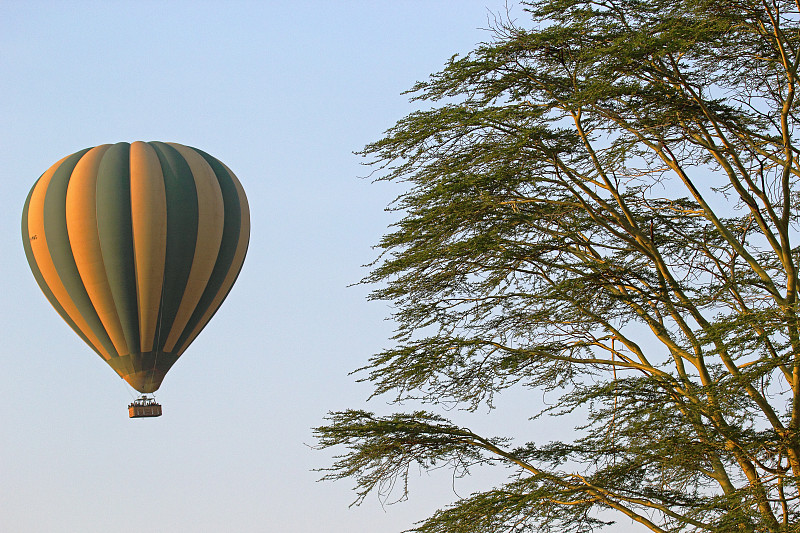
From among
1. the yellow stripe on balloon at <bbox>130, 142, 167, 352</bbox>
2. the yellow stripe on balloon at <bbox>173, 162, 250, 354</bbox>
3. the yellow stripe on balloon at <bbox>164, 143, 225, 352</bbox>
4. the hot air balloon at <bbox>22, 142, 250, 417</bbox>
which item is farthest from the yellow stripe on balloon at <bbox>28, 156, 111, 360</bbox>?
the yellow stripe on balloon at <bbox>173, 162, 250, 354</bbox>

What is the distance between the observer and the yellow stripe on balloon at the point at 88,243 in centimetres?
2716

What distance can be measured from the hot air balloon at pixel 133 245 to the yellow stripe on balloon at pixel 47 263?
28 millimetres

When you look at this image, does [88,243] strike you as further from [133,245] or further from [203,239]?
[203,239]

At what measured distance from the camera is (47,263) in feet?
90.9

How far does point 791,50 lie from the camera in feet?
41.6

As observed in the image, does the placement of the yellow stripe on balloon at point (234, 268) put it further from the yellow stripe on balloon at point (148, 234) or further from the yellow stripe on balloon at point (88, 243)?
the yellow stripe on balloon at point (88, 243)

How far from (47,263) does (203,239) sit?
365 cm

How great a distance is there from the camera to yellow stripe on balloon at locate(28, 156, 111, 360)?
27.6 meters

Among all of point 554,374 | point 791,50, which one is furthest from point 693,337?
point 791,50

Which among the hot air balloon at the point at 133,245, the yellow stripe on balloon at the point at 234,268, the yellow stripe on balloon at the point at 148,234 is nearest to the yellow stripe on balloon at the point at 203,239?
the hot air balloon at the point at 133,245

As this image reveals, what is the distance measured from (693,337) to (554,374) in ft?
7.93

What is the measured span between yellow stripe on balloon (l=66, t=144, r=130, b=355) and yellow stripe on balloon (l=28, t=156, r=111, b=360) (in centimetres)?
61

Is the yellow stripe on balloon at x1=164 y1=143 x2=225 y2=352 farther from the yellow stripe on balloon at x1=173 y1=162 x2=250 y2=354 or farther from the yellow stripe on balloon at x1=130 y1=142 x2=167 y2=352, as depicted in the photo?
the yellow stripe on balloon at x1=130 y1=142 x2=167 y2=352

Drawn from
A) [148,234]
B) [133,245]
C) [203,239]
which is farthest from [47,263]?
[203,239]
